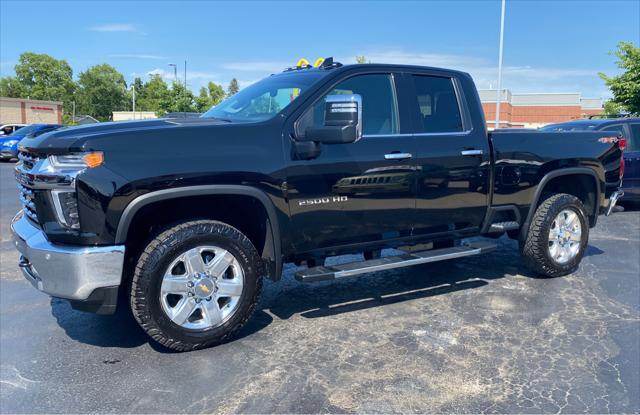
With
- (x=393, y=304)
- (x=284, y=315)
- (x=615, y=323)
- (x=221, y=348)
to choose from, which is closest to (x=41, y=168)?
(x=221, y=348)

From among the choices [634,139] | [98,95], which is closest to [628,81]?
[634,139]

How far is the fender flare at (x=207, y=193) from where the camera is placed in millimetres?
3389

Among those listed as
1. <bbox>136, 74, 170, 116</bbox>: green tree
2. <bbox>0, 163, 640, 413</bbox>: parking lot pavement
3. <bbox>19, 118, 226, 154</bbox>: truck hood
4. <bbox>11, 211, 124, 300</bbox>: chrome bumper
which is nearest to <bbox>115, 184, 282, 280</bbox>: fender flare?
<bbox>11, 211, 124, 300</bbox>: chrome bumper

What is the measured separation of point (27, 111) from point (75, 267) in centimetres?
6500

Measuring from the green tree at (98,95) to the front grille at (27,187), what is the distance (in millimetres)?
107599

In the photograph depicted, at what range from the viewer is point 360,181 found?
13.8 feet

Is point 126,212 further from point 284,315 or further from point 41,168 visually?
point 284,315

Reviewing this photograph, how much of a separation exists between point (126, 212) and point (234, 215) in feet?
3.06

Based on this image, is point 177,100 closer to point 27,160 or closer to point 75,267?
point 27,160

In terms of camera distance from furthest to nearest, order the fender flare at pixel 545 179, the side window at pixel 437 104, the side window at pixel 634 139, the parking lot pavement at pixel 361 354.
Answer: the side window at pixel 634 139
the fender flare at pixel 545 179
the side window at pixel 437 104
the parking lot pavement at pixel 361 354

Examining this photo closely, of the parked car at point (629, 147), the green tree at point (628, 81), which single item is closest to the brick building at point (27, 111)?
the green tree at point (628, 81)

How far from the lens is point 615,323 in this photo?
4422mm

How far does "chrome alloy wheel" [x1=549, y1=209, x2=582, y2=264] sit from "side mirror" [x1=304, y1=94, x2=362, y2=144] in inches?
114

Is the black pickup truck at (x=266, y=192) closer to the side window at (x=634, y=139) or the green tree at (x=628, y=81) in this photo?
the side window at (x=634, y=139)
